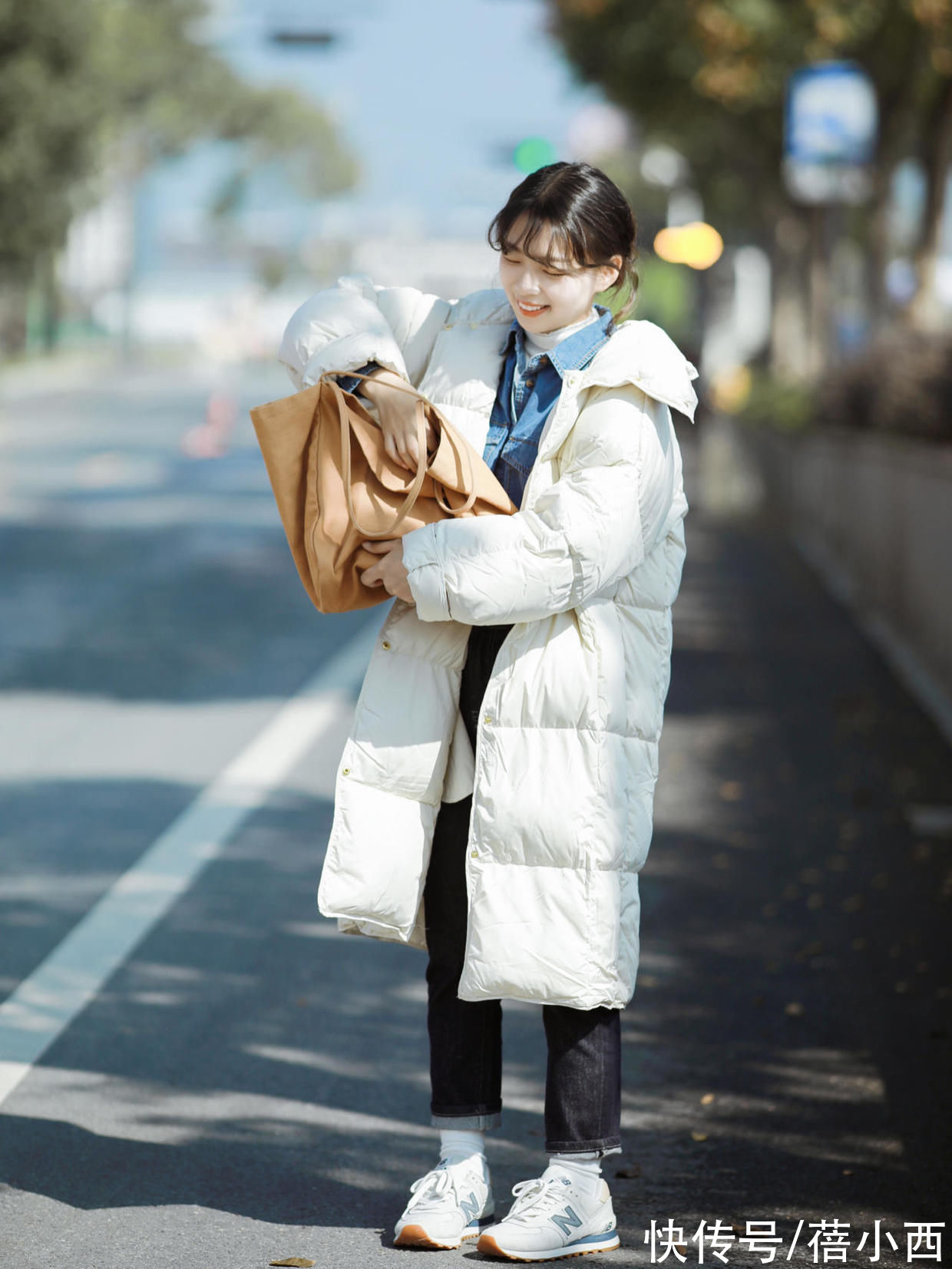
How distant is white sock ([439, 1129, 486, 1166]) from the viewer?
3906 millimetres

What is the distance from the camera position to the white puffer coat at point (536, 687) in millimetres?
3582

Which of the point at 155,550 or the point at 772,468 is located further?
the point at 772,468

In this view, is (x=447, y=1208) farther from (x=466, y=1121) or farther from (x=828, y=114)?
(x=828, y=114)

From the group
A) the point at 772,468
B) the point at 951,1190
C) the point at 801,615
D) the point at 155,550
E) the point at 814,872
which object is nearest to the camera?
the point at 951,1190

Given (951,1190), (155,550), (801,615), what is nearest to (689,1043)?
(951,1190)

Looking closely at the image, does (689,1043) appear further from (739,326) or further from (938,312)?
(739,326)

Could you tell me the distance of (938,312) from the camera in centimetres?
2477

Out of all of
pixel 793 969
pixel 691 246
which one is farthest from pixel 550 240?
Answer: pixel 691 246

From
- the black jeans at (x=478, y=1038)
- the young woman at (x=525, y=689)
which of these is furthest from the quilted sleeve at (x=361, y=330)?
the black jeans at (x=478, y=1038)

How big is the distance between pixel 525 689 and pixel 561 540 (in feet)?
0.91

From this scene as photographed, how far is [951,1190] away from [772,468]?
2023 cm

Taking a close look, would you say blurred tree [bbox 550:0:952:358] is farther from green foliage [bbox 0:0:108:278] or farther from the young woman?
green foliage [bbox 0:0:108:278]

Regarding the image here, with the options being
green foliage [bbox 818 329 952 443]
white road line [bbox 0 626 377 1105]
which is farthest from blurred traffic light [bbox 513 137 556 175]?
white road line [bbox 0 626 377 1105]

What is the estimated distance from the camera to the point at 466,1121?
3.90m
